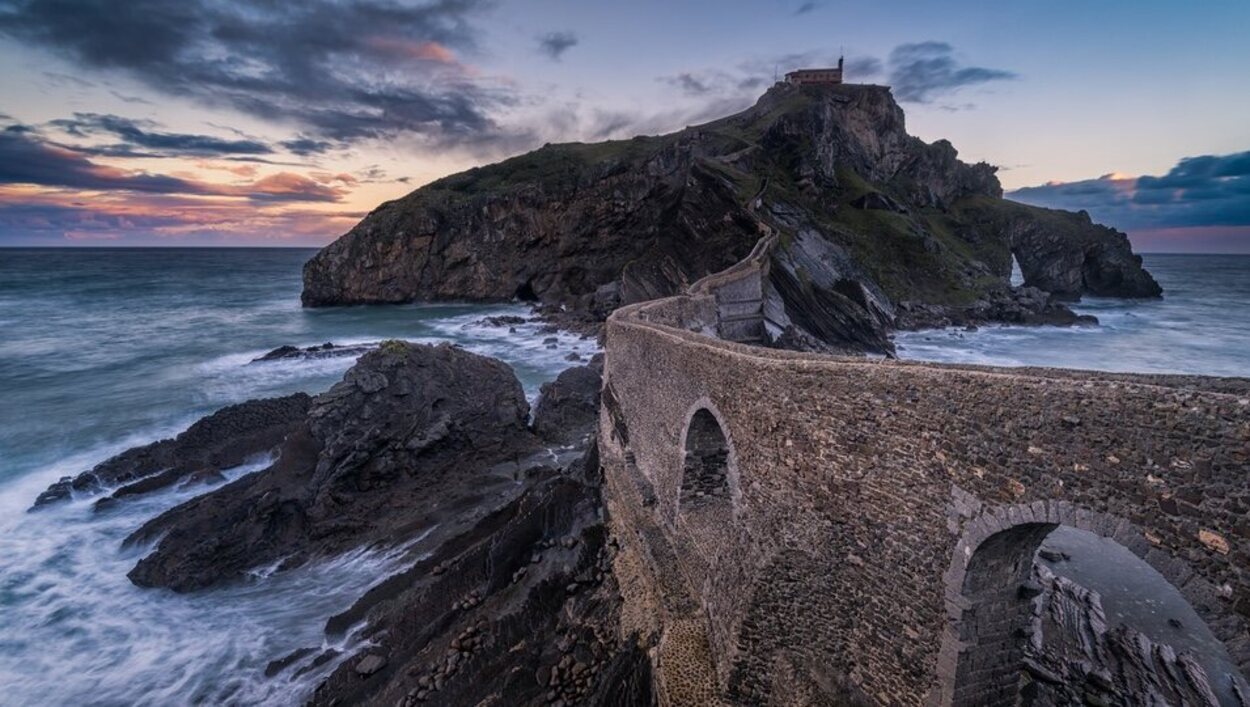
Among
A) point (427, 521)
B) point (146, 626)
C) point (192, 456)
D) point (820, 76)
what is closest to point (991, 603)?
point (427, 521)

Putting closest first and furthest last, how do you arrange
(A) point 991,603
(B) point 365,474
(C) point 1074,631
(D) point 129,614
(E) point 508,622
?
(A) point 991,603 < (C) point 1074,631 < (E) point 508,622 < (D) point 129,614 < (B) point 365,474

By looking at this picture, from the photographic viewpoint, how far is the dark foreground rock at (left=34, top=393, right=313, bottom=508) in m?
20.6

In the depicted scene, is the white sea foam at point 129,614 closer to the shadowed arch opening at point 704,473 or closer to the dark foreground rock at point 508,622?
the dark foreground rock at point 508,622

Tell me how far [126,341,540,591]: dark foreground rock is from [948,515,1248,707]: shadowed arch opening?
13.9m

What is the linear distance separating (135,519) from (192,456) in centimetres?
375

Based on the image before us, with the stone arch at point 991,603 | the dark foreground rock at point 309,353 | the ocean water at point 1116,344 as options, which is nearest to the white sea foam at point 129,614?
the stone arch at point 991,603

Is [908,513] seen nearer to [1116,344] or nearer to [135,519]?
[135,519]

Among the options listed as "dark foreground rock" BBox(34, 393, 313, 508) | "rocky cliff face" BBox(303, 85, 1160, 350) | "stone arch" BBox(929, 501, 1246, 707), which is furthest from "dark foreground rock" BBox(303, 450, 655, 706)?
"rocky cliff face" BBox(303, 85, 1160, 350)

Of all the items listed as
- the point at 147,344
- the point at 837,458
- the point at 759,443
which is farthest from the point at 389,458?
the point at 147,344

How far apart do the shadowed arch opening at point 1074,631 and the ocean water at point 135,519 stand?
39.9ft

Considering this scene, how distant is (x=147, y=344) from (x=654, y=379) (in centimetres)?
5081

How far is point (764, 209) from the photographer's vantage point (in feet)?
157

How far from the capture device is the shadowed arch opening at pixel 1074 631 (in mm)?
6672

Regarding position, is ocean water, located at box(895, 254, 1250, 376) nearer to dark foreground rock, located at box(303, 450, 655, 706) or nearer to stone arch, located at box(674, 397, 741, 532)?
stone arch, located at box(674, 397, 741, 532)
